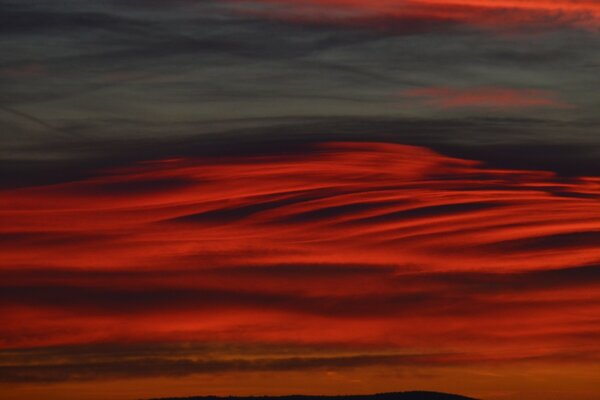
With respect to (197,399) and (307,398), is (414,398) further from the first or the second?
(197,399)

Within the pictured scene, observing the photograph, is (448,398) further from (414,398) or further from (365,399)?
(365,399)

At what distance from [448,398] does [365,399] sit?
3.61m

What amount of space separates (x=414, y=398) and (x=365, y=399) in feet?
6.44

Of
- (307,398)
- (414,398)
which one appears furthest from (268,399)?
(414,398)

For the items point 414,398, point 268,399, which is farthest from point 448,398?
point 268,399

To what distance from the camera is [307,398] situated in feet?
95.5

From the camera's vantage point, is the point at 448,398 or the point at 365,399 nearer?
the point at 365,399

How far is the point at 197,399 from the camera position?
2942 cm

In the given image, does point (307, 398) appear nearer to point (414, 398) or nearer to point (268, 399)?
point (268, 399)

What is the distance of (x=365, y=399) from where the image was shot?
95.2 ft

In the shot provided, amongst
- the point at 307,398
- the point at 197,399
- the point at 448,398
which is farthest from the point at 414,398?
the point at 197,399

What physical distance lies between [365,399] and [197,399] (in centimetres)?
557

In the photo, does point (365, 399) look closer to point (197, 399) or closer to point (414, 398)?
point (414, 398)

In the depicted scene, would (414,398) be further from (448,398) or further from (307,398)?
(307,398)
